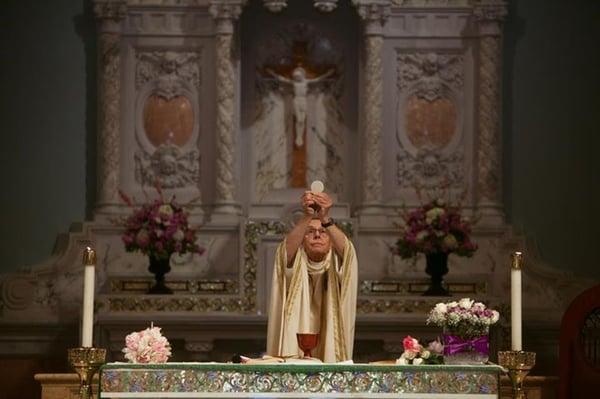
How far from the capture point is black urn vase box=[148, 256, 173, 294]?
42.9 ft

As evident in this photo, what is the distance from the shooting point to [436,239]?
1295 cm

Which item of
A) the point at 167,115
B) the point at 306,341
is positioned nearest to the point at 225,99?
the point at 167,115

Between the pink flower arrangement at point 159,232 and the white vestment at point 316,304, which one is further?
the pink flower arrangement at point 159,232

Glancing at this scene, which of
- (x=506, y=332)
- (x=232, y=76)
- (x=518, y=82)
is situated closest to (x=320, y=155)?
(x=232, y=76)

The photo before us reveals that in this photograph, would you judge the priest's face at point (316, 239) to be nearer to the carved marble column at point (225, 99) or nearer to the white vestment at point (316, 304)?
the white vestment at point (316, 304)

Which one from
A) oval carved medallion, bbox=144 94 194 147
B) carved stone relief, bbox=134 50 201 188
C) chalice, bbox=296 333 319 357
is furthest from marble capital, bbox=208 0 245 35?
chalice, bbox=296 333 319 357

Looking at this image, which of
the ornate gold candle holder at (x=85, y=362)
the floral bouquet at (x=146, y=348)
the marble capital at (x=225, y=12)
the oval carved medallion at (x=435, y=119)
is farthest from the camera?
the oval carved medallion at (x=435, y=119)

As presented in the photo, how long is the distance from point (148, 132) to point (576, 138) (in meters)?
4.40

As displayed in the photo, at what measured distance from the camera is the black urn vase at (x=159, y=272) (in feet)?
42.9

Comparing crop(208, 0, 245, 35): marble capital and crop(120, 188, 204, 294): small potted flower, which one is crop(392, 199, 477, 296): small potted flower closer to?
crop(120, 188, 204, 294): small potted flower

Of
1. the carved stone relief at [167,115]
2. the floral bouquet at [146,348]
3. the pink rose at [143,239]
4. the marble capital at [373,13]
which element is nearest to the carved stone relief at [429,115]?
the marble capital at [373,13]

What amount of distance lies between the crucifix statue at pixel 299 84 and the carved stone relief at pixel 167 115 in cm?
87

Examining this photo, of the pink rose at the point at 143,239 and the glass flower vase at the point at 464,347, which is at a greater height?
the pink rose at the point at 143,239

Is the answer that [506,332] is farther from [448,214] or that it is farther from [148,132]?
[148,132]
